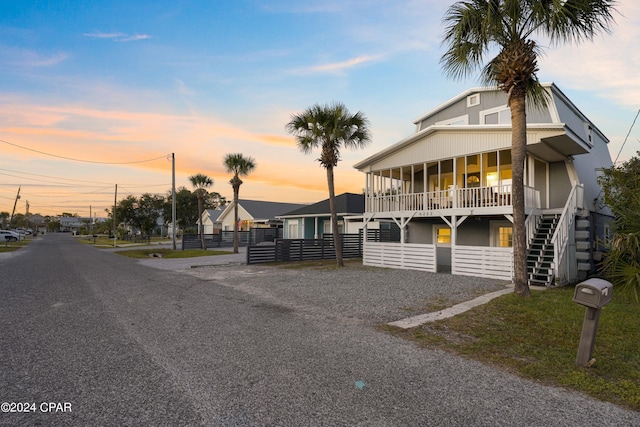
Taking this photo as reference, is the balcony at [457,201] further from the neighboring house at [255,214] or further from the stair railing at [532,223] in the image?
the neighboring house at [255,214]

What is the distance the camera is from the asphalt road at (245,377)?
327 cm

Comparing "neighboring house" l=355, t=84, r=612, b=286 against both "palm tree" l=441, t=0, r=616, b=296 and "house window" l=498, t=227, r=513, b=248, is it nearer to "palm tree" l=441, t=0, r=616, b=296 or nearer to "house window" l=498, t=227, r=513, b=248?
"house window" l=498, t=227, r=513, b=248

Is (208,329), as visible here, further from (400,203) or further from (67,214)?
(67,214)

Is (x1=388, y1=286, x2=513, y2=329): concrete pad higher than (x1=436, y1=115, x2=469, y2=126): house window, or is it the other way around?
(x1=436, y1=115, x2=469, y2=126): house window

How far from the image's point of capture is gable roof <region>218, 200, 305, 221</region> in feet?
137

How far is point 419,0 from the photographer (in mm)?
12477

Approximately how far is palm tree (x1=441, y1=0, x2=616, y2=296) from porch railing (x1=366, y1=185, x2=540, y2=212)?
4.09 metres

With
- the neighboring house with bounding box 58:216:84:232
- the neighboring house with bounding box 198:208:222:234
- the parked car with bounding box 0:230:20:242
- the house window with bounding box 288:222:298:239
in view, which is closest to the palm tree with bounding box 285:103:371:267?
the house window with bounding box 288:222:298:239

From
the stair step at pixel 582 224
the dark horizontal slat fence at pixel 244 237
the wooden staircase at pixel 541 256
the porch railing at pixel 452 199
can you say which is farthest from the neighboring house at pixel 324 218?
the stair step at pixel 582 224

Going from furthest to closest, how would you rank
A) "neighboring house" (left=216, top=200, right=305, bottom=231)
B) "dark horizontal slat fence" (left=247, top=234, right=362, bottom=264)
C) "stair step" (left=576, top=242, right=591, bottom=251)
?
"neighboring house" (left=216, top=200, right=305, bottom=231) < "dark horizontal slat fence" (left=247, top=234, right=362, bottom=264) < "stair step" (left=576, top=242, right=591, bottom=251)

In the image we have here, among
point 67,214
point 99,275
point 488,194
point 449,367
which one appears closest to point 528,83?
point 488,194

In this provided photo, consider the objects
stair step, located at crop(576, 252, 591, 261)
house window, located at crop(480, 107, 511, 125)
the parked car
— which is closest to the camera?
stair step, located at crop(576, 252, 591, 261)

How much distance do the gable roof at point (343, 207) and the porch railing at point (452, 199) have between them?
9534 millimetres

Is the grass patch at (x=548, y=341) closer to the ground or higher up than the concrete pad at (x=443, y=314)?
higher up
